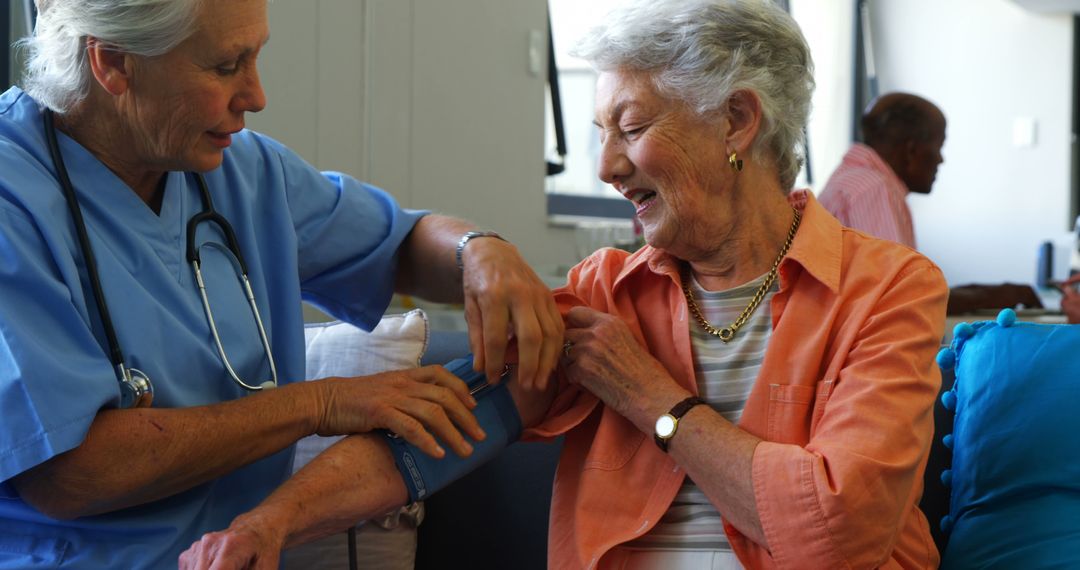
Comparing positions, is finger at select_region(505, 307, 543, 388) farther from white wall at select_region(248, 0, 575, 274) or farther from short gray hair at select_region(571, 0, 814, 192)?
white wall at select_region(248, 0, 575, 274)

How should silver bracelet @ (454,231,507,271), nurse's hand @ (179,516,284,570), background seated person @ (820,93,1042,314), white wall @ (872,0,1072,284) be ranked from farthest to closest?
1. white wall @ (872,0,1072,284)
2. background seated person @ (820,93,1042,314)
3. silver bracelet @ (454,231,507,271)
4. nurse's hand @ (179,516,284,570)

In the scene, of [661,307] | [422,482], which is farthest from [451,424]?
[661,307]

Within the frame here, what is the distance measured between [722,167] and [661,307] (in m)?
0.21

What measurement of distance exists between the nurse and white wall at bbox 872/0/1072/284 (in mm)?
5936

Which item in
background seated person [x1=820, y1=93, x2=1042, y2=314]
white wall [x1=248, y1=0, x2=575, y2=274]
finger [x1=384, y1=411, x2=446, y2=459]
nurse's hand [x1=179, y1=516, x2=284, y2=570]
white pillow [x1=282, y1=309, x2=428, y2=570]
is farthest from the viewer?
background seated person [x1=820, y1=93, x2=1042, y2=314]

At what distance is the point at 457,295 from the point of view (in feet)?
5.41

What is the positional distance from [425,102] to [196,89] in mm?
2455

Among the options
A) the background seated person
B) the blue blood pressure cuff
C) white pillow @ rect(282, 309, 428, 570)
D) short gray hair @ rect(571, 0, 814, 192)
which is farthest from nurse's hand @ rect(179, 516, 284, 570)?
the background seated person

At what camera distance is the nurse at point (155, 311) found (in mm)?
1188

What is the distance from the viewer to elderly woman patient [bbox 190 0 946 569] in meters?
1.25

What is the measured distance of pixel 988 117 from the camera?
6742 millimetres

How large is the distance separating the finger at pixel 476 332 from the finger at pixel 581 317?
12 cm

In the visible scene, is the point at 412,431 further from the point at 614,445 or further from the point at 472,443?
the point at 614,445

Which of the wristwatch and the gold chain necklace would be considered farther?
the gold chain necklace
